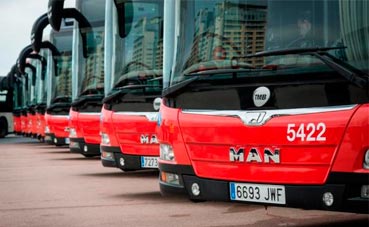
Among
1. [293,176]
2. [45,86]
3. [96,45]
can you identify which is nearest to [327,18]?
[293,176]

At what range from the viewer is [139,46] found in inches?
522

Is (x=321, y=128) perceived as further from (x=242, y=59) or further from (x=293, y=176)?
(x=242, y=59)

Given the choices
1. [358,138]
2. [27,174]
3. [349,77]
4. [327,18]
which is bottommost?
[27,174]

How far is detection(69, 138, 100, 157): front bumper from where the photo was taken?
17844 mm

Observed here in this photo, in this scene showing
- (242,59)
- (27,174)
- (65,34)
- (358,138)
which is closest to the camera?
(358,138)

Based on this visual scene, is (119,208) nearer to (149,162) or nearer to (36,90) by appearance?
(149,162)

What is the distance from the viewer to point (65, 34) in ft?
79.5

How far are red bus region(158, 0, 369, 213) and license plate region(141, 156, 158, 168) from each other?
422 cm

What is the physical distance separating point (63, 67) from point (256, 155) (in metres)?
17.2

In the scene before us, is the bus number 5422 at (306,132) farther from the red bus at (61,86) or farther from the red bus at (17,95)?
the red bus at (17,95)

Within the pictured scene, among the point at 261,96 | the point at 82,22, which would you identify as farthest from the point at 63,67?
the point at 261,96

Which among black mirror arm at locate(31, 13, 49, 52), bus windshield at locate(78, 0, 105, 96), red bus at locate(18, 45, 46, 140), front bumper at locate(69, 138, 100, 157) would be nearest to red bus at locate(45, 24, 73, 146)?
red bus at locate(18, 45, 46, 140)

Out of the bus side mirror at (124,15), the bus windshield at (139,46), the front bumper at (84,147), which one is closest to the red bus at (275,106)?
the bus windshield at (139,46)

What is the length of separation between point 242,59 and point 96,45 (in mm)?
10072
